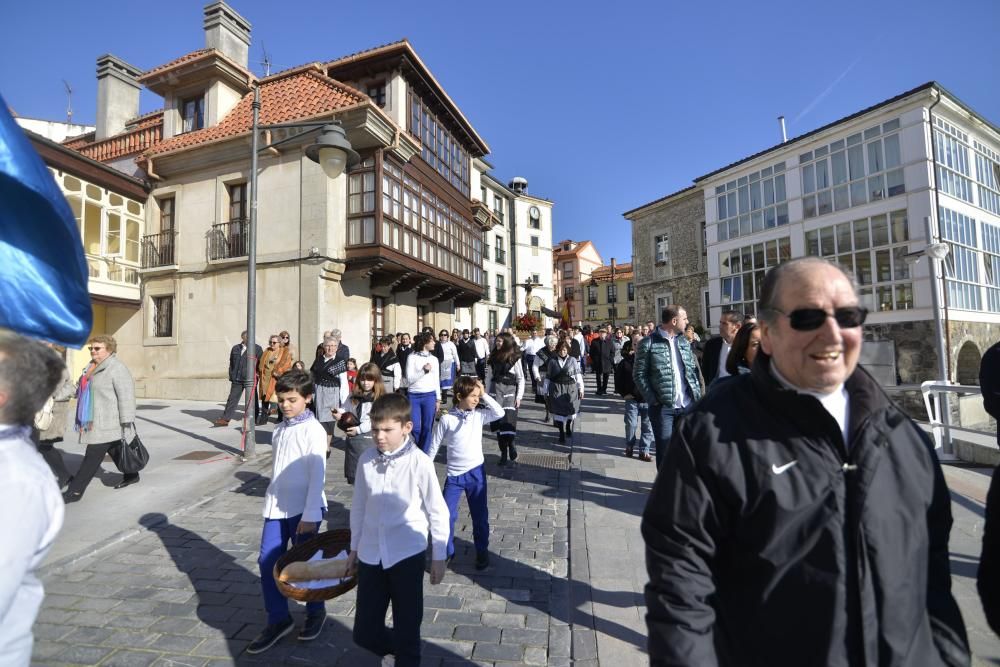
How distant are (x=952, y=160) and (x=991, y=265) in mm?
5158

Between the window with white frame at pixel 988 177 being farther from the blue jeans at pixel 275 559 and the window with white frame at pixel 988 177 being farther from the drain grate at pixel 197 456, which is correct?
the drain grate at pixel 197 456

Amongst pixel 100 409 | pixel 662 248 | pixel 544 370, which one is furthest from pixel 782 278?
pixel 662 248

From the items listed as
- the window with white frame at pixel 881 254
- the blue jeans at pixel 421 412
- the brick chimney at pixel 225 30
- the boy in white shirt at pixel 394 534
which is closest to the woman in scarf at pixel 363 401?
the blue jeans at pixel 421 412

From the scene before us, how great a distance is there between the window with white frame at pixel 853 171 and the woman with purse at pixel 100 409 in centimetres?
2345

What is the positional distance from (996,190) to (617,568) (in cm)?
2743

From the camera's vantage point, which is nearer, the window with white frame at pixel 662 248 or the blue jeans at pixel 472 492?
the blue jeans at pixel 472 492

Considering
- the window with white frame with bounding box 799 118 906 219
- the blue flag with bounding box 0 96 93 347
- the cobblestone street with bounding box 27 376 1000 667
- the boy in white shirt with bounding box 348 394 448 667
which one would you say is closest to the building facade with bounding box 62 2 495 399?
the cobblestone street with bounding box 27 376 1000 667

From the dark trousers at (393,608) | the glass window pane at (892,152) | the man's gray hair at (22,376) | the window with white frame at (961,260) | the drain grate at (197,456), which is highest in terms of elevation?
the glass window pane at (892,152)

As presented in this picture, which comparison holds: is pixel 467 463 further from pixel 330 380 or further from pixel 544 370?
pixel 544 370

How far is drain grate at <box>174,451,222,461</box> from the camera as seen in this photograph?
24.1 feet

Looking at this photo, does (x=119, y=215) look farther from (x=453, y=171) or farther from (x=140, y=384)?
(x=453, y=171)

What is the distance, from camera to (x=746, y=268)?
23.3 m

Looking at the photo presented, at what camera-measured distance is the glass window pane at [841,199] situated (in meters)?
19.3

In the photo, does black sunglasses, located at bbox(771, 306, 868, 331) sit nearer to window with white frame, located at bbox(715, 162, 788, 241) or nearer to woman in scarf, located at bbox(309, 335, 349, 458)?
woman in scarf, located at bbox(309, 335, 349, 458)
